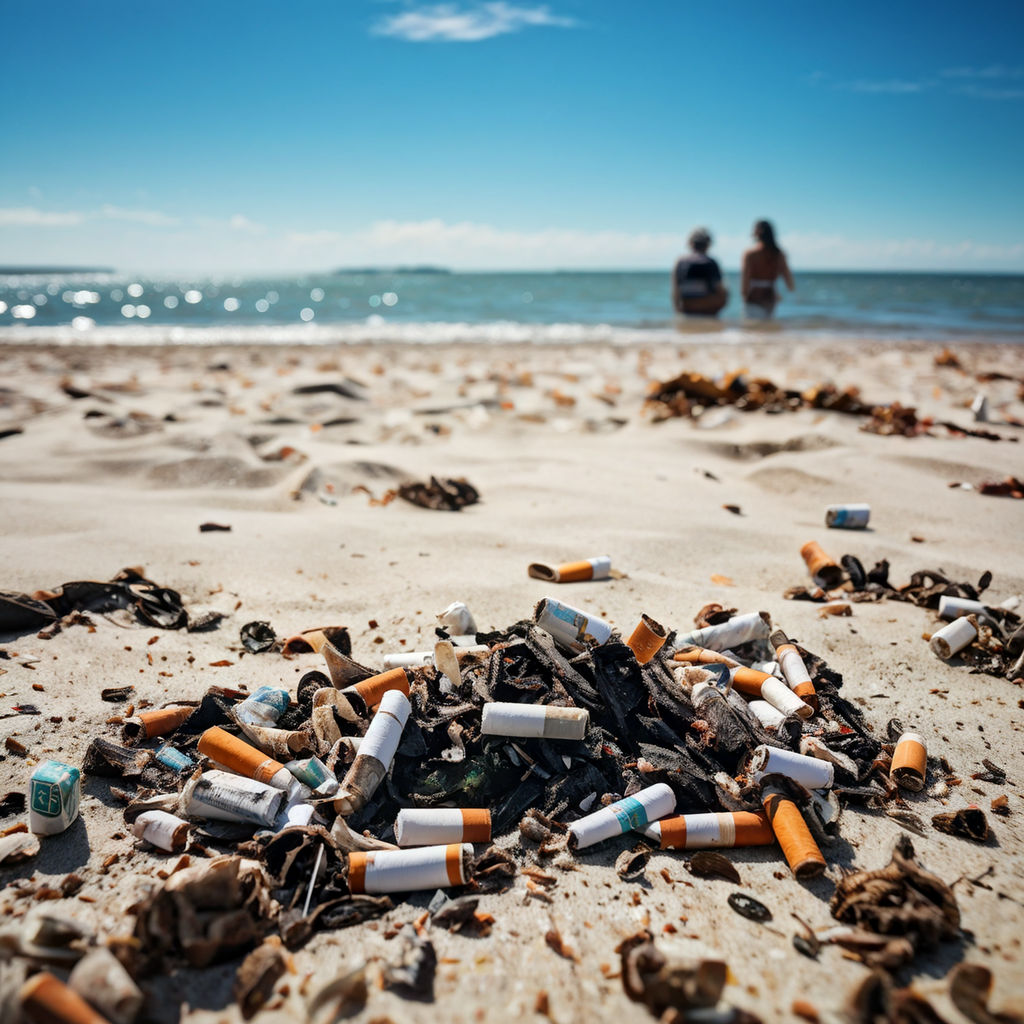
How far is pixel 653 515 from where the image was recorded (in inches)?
210

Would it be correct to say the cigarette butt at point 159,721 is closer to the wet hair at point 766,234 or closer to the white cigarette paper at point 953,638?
the white cigarette paper at point 953,638

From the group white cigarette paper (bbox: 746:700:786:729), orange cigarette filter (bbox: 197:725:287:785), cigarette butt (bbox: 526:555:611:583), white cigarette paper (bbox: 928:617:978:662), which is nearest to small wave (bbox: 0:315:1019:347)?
cigarette butt (bbox: 526:555:611:583)

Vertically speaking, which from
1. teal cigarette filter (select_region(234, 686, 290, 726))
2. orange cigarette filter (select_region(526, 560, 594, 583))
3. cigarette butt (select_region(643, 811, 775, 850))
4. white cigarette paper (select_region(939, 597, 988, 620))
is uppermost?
orange cigarette filter (select_region(526, 560, 594, 583))

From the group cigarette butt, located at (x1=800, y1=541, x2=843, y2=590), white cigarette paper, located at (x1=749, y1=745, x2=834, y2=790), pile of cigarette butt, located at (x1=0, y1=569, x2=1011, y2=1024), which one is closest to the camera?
pile of cigarette butt, located at (x1=0, y1=569, x2=1011, y2=1024)

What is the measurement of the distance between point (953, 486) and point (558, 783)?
201 inches

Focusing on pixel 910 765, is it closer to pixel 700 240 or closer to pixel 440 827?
pixel 440 827

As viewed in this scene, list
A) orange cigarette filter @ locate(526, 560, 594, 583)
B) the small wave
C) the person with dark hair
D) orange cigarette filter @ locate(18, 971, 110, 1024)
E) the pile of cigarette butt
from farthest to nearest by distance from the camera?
1. the small wave
2. the person with dark hair
3. orange cigarette filter @ locate(526, 560, 594, 583)
4. the pile of cigarette butt
5. orange cigarette filter @ locate(18, 971, 110, 1024)

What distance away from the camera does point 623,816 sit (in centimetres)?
231

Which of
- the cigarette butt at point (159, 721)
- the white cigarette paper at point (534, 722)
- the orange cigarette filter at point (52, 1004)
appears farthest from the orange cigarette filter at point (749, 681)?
the orange cigarette filter at point (52, 1004)

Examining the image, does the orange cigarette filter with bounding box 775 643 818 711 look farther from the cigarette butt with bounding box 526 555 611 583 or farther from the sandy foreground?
the cigarette butt with bounding box 526 555 611 583

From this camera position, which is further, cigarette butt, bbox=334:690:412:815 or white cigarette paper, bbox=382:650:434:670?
white cigarette paper, bbox=382:650:434:670

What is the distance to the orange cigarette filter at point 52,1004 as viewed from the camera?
156 cm

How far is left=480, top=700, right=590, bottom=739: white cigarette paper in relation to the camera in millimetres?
2539

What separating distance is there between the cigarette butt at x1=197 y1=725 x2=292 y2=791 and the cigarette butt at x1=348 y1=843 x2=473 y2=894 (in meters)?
0.46
